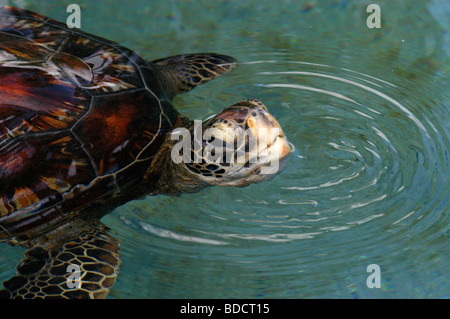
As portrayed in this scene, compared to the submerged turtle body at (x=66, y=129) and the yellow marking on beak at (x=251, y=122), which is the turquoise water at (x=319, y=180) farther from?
the yellow marking on beak at (x=251, y=122)

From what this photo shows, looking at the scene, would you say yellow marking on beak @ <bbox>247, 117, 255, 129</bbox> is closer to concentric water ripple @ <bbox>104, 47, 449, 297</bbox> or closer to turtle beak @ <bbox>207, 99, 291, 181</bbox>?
turtle beak @ <bbox>207, 99, 291, 181</bbox>

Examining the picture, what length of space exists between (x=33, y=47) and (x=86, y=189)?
78 cm

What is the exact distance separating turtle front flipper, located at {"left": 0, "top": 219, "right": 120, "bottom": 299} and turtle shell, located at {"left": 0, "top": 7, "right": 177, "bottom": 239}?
0.13 meters

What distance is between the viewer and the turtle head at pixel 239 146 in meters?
2.15

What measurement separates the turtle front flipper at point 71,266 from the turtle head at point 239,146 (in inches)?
21.2

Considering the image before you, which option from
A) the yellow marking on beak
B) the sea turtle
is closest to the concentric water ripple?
the sea turtle

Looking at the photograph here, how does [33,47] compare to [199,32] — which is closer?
[33,47]

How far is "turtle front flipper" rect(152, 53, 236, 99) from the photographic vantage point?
2.92m

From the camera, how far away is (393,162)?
2.55 meters

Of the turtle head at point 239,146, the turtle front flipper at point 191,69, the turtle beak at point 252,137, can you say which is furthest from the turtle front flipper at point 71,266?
the turtle front flipper at point 191,69

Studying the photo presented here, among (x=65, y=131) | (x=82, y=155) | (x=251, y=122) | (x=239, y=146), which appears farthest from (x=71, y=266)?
(x=251, y=122)

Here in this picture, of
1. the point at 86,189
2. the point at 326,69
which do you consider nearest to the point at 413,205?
the point at 326,69

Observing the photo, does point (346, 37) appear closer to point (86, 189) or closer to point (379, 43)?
point (379, 43)
